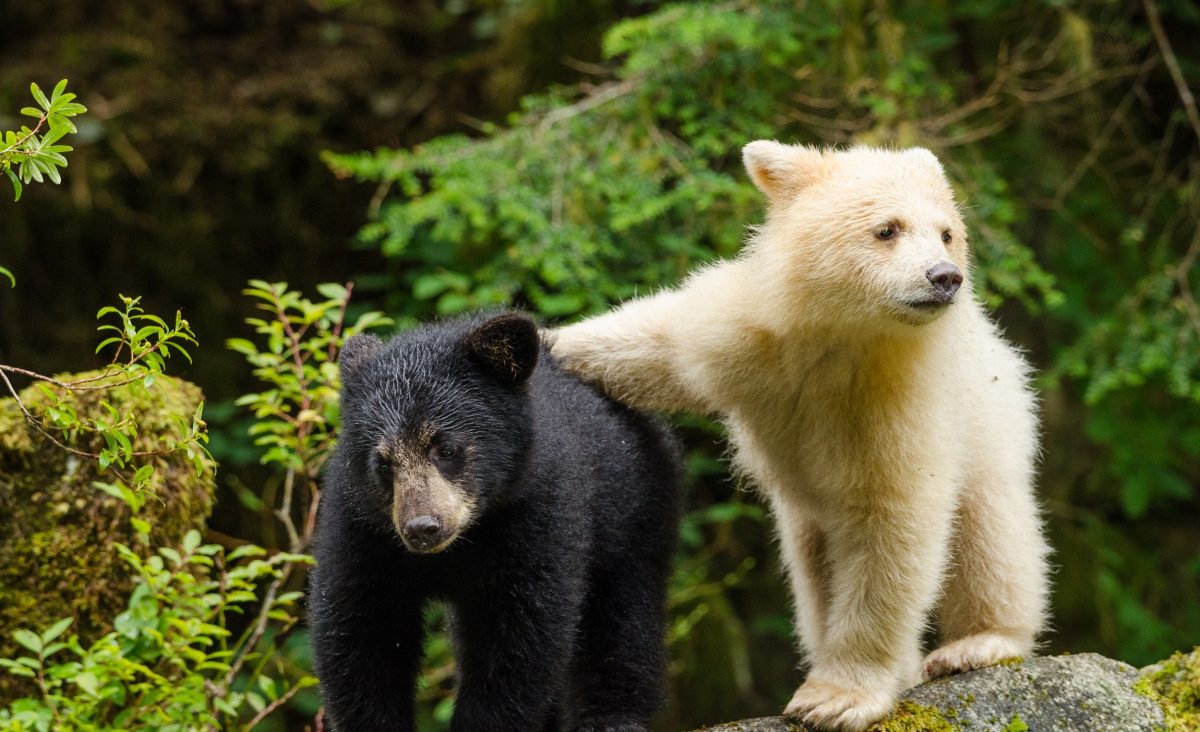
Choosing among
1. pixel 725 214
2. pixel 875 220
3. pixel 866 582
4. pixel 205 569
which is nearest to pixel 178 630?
pixel 205 569

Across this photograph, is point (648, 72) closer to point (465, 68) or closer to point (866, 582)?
point (465, 68)

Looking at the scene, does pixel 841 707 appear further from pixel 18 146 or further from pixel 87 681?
pixel 18 146

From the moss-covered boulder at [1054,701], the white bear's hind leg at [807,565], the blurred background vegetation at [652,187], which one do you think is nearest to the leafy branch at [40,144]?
the moss-covered boulder at [1054,701]

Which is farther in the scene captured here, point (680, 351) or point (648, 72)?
point (648, 72)

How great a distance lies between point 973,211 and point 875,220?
2.92 meters

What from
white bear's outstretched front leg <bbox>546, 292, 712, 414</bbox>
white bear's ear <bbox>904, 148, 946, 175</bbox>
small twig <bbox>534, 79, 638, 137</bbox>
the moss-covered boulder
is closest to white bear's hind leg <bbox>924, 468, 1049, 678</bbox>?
the moss-covered boulder

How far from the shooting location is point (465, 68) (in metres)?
10.6

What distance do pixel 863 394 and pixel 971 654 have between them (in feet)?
4.16

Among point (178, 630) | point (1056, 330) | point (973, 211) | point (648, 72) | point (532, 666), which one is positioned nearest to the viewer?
point (532, 666)

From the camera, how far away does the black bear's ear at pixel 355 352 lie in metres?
4.59

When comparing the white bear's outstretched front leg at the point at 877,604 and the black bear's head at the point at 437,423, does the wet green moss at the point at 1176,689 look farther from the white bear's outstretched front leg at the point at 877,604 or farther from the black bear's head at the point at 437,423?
the black bear's head at the point at 437,423

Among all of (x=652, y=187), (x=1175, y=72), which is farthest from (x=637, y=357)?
(x=1175, y=72)

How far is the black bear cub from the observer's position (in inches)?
172

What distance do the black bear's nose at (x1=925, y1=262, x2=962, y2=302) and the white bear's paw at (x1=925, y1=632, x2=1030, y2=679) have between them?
5.40ft
